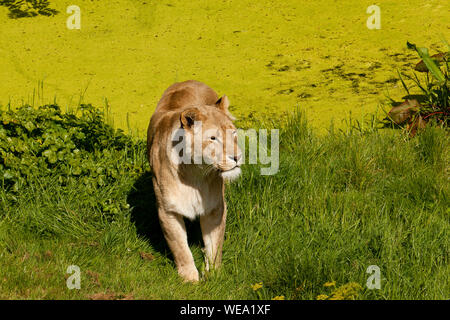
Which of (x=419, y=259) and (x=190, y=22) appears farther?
(x=190, y=22)

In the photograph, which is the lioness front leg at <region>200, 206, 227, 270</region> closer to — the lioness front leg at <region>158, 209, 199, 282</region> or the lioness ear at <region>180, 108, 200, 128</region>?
the lioness front leg at <region>158, 209, 199, 282</region>

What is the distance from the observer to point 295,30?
7.36m

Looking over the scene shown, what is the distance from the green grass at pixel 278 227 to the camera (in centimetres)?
366


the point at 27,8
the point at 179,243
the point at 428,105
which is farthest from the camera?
the point at 27,8

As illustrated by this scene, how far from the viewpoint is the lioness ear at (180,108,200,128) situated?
355cm

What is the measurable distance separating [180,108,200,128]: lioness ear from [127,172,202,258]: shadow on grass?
1133 millimetres

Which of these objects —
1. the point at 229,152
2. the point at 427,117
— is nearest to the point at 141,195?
the point at 229,152

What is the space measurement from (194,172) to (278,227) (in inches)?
33.6

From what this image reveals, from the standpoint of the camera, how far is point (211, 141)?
3.53m

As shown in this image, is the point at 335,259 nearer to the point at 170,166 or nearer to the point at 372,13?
the point at 170,166

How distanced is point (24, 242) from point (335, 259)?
2054mm

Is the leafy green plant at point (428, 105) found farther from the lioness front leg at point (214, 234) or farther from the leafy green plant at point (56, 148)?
the leafy green plant at point (56, 148)

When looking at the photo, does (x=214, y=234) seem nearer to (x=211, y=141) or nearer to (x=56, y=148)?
(x=211, y=141)

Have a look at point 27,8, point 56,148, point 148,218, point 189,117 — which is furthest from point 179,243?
point 27,8
